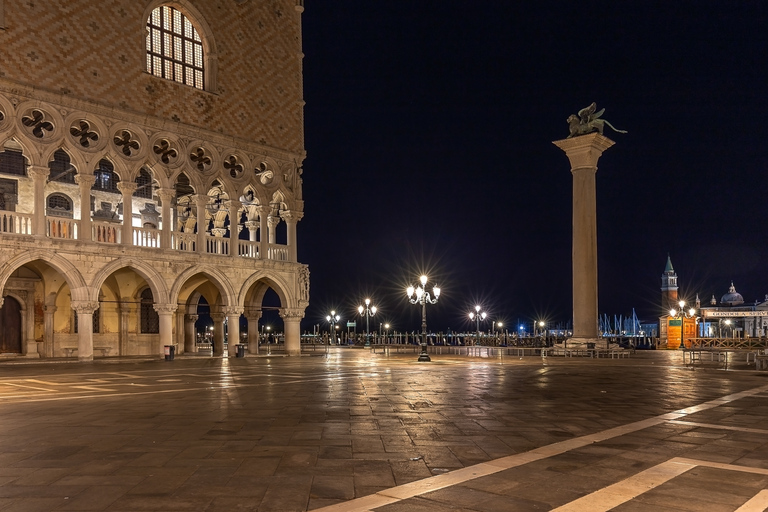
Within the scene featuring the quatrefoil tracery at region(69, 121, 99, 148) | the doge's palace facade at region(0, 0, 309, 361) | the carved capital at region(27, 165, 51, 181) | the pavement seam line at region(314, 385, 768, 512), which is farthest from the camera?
the quatrefoil tracery at region(69, 121, 99, 148)

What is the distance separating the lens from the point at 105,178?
31516 millimetres

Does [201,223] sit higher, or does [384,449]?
[201,223]

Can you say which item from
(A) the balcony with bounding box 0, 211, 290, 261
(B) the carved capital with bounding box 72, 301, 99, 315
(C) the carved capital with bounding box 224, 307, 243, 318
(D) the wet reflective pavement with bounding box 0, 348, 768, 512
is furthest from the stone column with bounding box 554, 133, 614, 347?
(B) the carved capital with bounding box 72, 301, 99, 315

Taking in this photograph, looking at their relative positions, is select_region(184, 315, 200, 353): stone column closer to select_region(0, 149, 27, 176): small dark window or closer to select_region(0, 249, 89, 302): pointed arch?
select_region(0, 249, 89, 302): pointed arch

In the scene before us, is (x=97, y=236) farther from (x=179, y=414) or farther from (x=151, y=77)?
(x=179, y=414)

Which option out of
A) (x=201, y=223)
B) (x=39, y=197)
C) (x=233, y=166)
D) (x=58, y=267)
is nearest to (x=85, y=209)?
(x=39, y=197)

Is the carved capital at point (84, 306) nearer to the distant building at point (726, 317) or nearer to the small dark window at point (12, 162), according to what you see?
the small dark window at point (12, 162)

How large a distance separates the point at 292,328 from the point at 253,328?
2.95 meters

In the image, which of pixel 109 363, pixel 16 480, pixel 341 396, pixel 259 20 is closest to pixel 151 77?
pixel 259 20

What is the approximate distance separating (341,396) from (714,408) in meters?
7.08

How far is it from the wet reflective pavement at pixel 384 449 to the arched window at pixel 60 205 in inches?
666

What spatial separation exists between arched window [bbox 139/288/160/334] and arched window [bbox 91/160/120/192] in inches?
213

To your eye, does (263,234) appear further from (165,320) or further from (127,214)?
(127,214)

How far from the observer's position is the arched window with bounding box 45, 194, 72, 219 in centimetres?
2936
